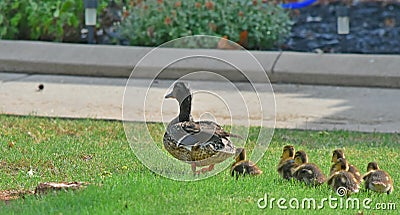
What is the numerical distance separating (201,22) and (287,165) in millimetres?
5717

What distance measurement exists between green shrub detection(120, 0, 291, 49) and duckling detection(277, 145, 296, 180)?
533cm

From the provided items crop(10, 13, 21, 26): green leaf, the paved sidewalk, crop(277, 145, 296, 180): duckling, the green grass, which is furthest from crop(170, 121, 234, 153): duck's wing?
crop(10, 13, 21, 26): green leaf

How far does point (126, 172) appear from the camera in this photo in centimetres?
696

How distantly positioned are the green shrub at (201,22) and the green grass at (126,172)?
Result: 3.34 metres

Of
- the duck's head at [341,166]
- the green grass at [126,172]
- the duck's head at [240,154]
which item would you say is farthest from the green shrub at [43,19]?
the duck's head at [341,166]

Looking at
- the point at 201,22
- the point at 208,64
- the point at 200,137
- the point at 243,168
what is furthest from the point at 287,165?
the point at 201,22

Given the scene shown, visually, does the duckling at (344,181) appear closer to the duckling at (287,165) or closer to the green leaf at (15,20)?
the duckling at (287,165)

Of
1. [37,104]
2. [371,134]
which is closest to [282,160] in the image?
[371,134]

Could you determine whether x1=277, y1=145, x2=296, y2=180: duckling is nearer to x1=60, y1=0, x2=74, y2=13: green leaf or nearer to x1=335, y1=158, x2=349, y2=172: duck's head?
x1=335, y1=158, x2=349, y2=172: duck's head

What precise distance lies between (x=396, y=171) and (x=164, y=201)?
2.07m

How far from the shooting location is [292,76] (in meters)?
11.0

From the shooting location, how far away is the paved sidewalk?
9.43 meters

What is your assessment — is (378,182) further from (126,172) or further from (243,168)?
(126,172)

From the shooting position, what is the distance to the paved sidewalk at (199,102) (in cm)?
943
